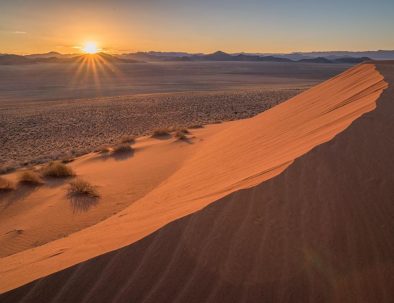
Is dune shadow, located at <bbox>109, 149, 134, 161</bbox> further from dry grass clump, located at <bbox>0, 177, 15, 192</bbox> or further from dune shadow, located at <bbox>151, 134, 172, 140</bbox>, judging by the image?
dry grass clump, located at <bbox>0, 177, 15, 192</bbox>

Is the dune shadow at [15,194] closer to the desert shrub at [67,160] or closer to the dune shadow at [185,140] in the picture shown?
the desert shrub at [67,160]

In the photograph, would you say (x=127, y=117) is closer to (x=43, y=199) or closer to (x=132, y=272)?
(x=43, y=199)

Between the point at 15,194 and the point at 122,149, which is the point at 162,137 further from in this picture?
the point at 15,194

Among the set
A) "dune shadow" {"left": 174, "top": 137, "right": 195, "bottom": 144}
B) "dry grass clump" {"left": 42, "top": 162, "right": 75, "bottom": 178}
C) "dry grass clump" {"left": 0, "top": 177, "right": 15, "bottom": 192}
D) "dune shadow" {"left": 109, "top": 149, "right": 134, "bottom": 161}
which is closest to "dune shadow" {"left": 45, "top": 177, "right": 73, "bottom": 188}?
"dry grass clump" {"left": 42, "top": 162, "right": 75, "bottom": 178}

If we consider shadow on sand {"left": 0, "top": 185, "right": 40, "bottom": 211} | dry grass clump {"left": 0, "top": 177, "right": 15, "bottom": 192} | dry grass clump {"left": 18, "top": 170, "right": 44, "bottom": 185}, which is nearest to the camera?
shadow on sand {"left": 0, "top": 185, "right": 40, "bottom": 211}

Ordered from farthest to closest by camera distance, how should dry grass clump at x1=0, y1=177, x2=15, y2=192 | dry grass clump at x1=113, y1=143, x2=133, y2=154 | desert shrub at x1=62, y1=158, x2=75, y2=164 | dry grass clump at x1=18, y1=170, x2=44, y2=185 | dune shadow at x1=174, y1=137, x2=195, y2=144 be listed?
dune shadow at x1=174, y1=137, x2=195, y2=144
dry grass clump at x1=113, y1=143, x2=133, y2=154
desert shrub at x1=62, y1=158, x2=75, y2=164
dry grass clump at x1=18, y1=170, x2=44, y2=185
dry grass clump at x1=0, y1=177, x2=15, y2=192

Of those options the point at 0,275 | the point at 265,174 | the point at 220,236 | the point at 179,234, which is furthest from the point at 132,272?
the point at 265,174

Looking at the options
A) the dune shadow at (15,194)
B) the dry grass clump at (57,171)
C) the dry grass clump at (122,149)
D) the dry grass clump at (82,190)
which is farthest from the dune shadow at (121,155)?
the dry grass clump at (82,190)

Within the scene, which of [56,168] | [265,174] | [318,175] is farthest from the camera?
[56,168]
